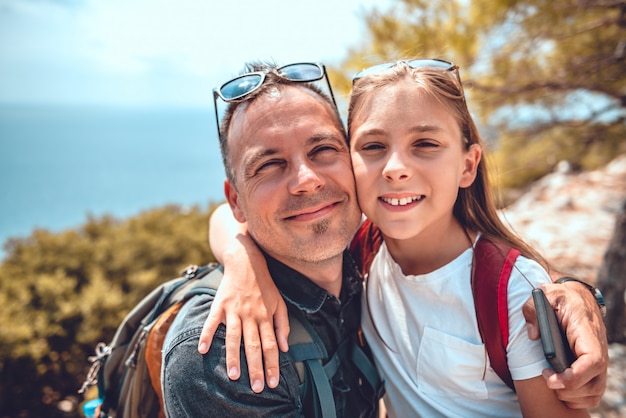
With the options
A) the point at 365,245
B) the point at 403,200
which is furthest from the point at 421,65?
the point at 365,245

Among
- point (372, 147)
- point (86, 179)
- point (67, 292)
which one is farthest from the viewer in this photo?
point (86, 179)

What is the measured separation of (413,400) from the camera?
1.92 m

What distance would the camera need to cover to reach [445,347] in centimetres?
179

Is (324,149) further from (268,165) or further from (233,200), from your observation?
(233,200)

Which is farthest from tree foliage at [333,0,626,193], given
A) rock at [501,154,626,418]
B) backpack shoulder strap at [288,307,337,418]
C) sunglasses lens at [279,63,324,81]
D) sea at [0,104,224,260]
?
sea at [0,104,224,260]

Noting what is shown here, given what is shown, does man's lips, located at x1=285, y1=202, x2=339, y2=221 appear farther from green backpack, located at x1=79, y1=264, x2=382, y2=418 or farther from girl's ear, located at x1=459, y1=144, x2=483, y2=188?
girl's ear, located at x1=459, y1=144, x2=483, y2=188

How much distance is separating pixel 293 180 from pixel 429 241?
76 centimetres

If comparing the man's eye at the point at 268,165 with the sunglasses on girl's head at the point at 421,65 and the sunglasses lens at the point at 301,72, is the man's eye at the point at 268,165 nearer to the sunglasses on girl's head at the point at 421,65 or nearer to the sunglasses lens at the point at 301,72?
the sunglasses lens at the point at 301,72

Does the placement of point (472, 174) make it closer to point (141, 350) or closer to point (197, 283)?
point (197, 283)

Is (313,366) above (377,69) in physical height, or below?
below

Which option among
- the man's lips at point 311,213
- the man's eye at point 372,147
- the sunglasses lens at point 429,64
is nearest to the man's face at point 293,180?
the man's lips at point 311,213

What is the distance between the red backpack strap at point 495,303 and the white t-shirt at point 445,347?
0.09 ft

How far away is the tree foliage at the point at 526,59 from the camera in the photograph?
4.71 metres

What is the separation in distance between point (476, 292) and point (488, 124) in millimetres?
4720
